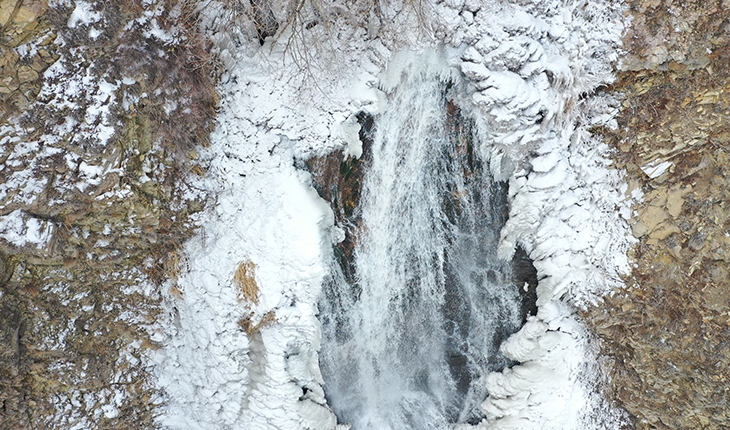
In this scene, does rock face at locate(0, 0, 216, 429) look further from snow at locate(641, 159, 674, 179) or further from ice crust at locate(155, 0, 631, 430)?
snow at locate(641, 159, 674, 179)

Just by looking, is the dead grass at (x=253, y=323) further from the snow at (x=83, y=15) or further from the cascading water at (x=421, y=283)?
the snow at (x=83, y=15)

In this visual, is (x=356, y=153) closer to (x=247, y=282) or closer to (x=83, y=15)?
(x=247, y=282)

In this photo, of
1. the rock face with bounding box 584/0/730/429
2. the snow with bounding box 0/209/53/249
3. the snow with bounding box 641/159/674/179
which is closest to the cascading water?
the rock face with bounding box 584/0/730/429

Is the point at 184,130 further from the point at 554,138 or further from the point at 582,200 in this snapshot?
the point at 582,200

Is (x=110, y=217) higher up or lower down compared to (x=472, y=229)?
higher up

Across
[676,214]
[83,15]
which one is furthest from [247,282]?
[676,214]

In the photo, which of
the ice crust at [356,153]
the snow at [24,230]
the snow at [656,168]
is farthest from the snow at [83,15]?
the snow at [656,168]

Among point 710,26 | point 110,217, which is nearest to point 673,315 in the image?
point 710,26
